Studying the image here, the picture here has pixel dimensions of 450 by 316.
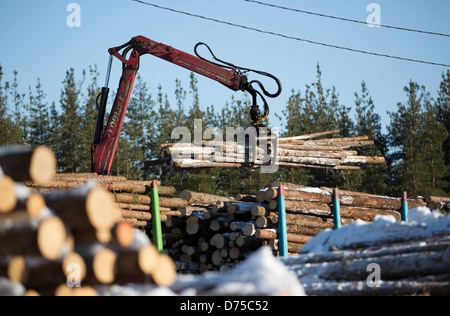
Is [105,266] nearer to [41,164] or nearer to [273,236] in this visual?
[41,164]

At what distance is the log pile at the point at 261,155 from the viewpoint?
11.4 meters

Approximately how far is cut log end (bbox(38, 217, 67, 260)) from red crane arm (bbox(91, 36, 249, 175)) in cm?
827

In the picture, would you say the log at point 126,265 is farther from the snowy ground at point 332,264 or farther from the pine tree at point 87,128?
the pine tree at point 87,128

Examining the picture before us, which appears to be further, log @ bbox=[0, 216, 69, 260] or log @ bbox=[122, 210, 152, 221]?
log @ bbox=[122, 210, 152, 221]

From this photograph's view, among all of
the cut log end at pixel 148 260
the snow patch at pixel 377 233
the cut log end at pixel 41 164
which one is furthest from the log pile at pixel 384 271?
the cut log end at pixel 41 164

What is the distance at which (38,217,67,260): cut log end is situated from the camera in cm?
354

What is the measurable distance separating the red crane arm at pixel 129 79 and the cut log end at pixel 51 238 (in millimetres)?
8270

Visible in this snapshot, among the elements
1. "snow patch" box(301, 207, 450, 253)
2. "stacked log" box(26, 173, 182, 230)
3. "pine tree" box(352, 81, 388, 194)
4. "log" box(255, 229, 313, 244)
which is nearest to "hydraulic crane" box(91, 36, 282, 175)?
"stacked log" box(26, 173, 182, 230)

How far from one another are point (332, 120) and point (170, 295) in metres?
39.2

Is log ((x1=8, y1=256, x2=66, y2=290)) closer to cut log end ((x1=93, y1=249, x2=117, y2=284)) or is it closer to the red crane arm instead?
cut log end ((x1=93, y1=249, x2=117, y2=284))

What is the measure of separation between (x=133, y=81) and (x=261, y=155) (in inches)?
140

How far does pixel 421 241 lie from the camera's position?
5500 millimetres
